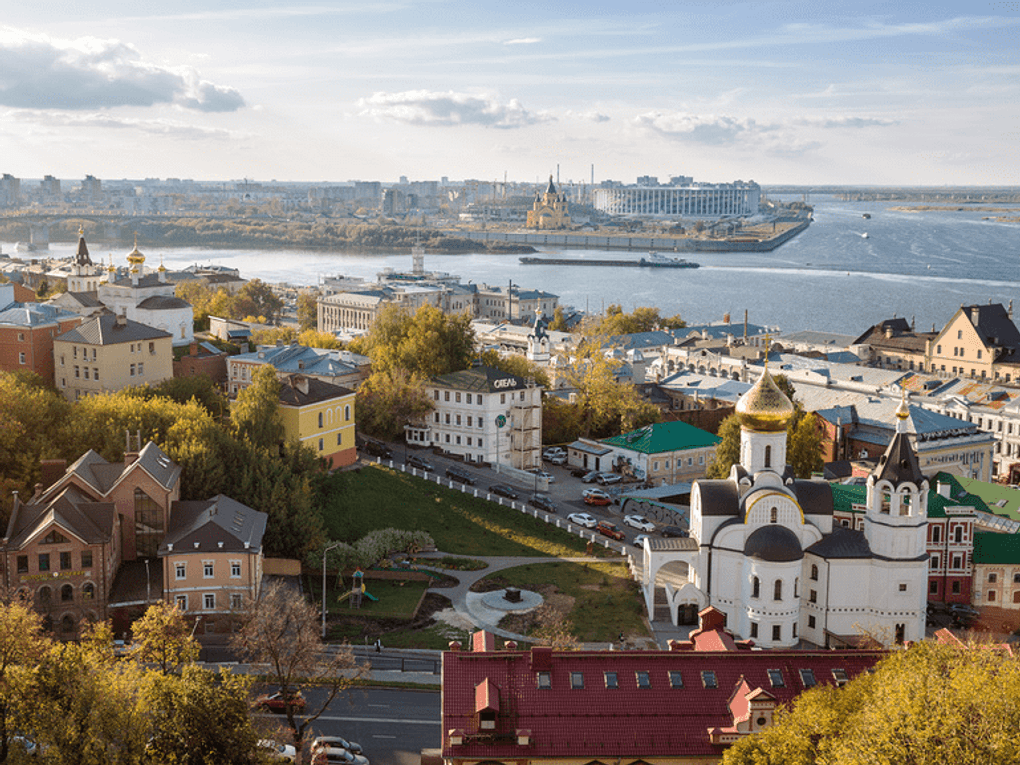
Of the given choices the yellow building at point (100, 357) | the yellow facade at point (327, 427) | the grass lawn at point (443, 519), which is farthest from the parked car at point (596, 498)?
the yellow building at point (100, 357)

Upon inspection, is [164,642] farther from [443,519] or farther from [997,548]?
[997,548]

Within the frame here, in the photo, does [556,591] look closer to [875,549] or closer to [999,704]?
[875,549]

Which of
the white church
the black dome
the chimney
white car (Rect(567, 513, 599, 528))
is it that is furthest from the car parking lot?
the chimney

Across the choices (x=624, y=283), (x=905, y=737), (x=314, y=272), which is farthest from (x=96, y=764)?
(x=314, y=272)

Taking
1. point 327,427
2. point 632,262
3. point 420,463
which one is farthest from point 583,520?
point 632,262

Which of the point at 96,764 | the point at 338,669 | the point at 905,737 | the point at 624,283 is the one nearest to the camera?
the point at 905,737
